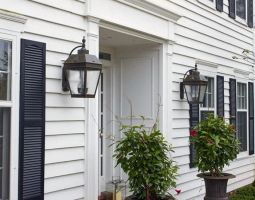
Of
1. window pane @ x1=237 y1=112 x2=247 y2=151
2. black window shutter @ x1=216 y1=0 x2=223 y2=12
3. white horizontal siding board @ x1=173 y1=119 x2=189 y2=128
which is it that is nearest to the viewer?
white horizontal siding board @ x1=173 y1=119 x2=189 y2=128

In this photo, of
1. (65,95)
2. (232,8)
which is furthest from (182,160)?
(232,8)

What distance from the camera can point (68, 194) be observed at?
202 inches

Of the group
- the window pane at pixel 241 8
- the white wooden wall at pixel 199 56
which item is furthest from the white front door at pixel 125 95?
the window pane at pixel 241 8

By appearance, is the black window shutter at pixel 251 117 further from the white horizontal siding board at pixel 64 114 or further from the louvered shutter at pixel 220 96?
the white horizontal siding board at pixel 64 114

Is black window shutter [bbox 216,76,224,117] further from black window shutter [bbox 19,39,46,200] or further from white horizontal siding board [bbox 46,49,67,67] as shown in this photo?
black window shutter [bbox 19,39,46,200]

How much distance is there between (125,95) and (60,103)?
8.69 ft

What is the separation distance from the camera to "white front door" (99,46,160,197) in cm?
732

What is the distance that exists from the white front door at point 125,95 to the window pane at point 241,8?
4241 mm

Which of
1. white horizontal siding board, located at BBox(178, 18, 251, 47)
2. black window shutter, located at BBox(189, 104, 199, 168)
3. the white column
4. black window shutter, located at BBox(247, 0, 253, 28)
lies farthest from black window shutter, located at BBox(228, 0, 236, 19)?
the white column

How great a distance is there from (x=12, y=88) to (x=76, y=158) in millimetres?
1292

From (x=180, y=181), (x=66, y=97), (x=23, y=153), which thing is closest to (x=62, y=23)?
(x=66, y=97)

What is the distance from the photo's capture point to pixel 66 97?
5.11 metres

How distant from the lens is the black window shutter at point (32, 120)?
4469 mm

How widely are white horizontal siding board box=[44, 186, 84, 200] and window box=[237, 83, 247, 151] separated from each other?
6.00m
